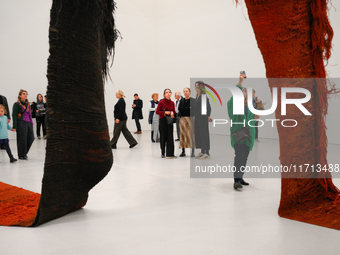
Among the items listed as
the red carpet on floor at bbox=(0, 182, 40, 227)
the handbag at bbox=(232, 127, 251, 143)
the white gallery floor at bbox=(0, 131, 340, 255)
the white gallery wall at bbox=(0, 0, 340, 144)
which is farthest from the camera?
the white gallery wall at bbox=(0, 0, 340, 144)

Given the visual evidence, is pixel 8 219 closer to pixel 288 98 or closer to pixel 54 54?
pixel 54 54

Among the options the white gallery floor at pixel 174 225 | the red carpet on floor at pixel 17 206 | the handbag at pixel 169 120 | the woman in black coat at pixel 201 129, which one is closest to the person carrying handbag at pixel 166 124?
the handbag at pixel 169 120

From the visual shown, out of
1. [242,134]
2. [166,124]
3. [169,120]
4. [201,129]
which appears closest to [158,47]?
[166,124]

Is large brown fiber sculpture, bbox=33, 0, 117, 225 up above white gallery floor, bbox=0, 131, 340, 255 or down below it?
above

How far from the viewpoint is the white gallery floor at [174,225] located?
2.65 metres

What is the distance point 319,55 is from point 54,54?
2.60 metres

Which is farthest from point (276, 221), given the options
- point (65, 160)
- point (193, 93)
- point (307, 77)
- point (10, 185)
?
point (193, 93)

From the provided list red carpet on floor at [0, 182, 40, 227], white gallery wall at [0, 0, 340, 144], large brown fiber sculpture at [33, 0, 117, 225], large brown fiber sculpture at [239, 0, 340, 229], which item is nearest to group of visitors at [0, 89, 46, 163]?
red carpet on floor at [0, 182, 40, 227]

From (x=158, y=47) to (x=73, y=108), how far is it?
13.1 metres

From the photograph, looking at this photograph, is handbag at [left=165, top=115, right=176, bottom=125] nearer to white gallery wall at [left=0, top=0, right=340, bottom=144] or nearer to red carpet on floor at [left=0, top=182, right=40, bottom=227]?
red carpet on floor at [left=0, top=182, right=40, bottom=227]

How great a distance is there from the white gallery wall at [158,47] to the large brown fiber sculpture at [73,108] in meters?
7.32

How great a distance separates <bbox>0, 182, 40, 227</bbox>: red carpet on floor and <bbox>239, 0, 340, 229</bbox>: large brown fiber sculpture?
8.70 feet

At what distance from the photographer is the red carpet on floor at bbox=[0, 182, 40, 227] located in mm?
3231

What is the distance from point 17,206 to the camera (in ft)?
12.2
